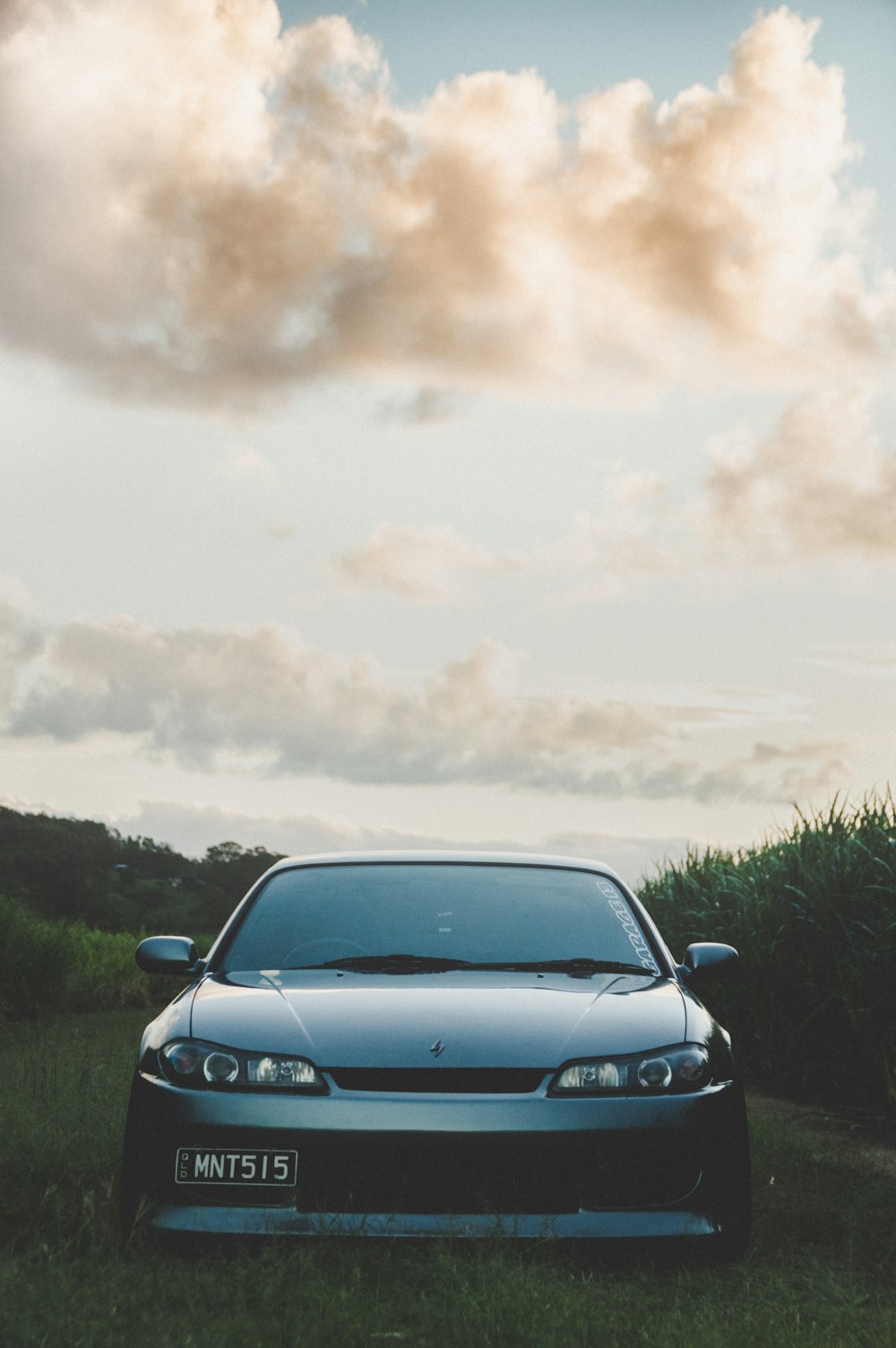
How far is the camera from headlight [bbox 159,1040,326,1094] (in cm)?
387

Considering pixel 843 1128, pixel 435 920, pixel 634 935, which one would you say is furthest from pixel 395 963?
pixel 843 1128

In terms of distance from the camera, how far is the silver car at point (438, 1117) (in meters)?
3.73

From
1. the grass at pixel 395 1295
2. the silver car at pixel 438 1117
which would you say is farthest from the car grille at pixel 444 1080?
the grass at pixel 395 1295

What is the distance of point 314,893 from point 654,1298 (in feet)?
6.99

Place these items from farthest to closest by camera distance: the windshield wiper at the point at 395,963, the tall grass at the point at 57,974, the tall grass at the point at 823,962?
the tall grass at the point at 57,974 → the tall grass at the point at 823,962 → the windshield wiper at the point at 395,963

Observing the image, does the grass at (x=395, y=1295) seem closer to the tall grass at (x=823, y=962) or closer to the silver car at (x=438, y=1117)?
the silver car at (x=438, y=1117)

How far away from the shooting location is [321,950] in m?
4.96

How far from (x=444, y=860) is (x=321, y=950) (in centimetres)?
81

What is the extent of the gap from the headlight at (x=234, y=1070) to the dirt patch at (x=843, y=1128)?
3.97 metres

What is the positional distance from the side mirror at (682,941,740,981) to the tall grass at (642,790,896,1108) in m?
3.62

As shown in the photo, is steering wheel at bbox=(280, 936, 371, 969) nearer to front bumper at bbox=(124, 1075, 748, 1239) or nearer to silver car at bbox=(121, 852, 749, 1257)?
silver car at bbox=(121, 852, 749, 1257)

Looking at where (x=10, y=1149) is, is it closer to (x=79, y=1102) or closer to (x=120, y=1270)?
(x=79, y=1102)

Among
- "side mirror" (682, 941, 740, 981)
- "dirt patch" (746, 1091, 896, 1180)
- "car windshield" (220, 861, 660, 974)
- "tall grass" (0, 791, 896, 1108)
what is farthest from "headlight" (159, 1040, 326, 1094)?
"tall grass" (0, 791, 896, 1108)

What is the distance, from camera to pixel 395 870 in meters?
5.49
